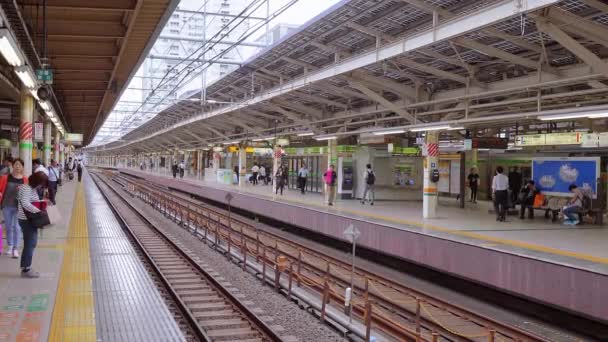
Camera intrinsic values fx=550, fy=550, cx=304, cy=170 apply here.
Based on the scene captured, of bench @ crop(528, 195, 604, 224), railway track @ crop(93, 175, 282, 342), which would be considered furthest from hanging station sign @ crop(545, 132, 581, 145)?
railway track @ crop(93, 175, 282, 342)

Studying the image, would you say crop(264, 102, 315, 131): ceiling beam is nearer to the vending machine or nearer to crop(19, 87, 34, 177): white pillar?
the vending machine

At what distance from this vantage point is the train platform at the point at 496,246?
831 centimetres

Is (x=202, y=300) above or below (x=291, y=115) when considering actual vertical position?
below

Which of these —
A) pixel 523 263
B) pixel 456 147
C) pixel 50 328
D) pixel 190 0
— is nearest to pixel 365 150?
pixel 456 147

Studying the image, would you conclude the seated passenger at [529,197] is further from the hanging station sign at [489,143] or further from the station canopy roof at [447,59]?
the station canopy roof at [447,59]

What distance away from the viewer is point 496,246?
1031 cm

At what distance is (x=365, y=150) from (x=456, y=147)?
12.6ft

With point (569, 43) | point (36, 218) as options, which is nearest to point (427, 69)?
point (569, 43)

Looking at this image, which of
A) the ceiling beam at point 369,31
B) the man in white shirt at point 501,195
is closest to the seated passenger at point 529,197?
the man in white shirt at point 501,195

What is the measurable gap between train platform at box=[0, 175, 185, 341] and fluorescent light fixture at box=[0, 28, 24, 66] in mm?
3498

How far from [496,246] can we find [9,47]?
351 inches

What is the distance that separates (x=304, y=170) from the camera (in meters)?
27.0

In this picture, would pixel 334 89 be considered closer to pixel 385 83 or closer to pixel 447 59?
pixel 385 83

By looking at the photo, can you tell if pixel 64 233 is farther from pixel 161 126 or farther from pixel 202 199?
pixel 161 126
